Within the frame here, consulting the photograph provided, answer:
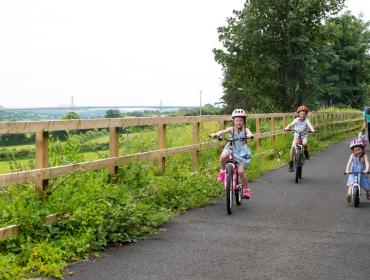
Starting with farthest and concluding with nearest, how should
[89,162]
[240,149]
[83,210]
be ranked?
[240,149], [89,162], [83,210]

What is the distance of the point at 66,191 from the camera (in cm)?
725

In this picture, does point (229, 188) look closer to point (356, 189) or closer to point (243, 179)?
point (243, 179)

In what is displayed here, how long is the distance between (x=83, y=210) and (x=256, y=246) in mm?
2007

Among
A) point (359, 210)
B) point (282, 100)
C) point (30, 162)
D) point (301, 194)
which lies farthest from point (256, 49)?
point (30, 162)

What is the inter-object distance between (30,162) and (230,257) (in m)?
2.73

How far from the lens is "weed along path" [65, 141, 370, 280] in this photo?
5.76 meters

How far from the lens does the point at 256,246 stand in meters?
6.89

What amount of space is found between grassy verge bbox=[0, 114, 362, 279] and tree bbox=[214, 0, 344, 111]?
1843 cm

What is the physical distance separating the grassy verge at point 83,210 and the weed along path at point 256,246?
0.24 m

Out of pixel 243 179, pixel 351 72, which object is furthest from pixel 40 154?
pixel 351 72

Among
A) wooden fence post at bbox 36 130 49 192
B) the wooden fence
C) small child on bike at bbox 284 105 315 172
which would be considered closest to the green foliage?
small child on bike at bbox 284 105 315 172

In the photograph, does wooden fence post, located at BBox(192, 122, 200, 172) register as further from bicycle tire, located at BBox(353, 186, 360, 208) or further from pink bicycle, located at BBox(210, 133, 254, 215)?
bicycle tire, located at BBox(353, 186, 360, 208)

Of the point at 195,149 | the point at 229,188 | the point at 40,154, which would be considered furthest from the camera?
the point at 195,149

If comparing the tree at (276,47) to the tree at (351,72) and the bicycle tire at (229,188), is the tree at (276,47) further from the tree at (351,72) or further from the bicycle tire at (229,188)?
the tree at (351,72)
